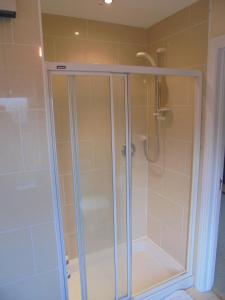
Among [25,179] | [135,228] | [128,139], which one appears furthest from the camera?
[135,228]

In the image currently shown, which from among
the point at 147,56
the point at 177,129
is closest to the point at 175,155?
the point at 177,129

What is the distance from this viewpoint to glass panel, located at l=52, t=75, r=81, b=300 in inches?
51.0

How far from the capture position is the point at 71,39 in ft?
6.02

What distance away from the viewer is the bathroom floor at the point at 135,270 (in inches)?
61.0

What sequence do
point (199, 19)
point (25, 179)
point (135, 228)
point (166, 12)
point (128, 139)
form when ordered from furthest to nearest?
point (135, 228) < point (166, 12) < point (199, 19) < point (128, 139) < point (25, 179)

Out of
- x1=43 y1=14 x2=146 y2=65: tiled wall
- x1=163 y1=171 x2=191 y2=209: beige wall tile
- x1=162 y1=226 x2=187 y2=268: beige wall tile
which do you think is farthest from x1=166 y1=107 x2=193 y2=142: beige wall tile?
x1=162 y1=226 x2=187 y2=268: beige wall tile

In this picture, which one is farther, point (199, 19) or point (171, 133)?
point (171, 133)

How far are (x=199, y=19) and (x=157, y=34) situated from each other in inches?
20.3

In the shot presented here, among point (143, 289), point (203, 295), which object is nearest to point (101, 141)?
point (143, 289)

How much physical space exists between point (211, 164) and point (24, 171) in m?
1.33

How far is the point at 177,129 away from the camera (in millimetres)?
1922

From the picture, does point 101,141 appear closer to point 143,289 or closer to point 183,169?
point 183,169

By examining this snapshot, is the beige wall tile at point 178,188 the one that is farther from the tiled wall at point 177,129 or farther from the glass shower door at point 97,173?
the glass shower door at point 97,173

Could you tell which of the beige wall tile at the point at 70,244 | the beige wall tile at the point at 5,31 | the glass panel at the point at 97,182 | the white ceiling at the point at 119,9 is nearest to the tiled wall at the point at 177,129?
the white ceiling at the point at 119,9
